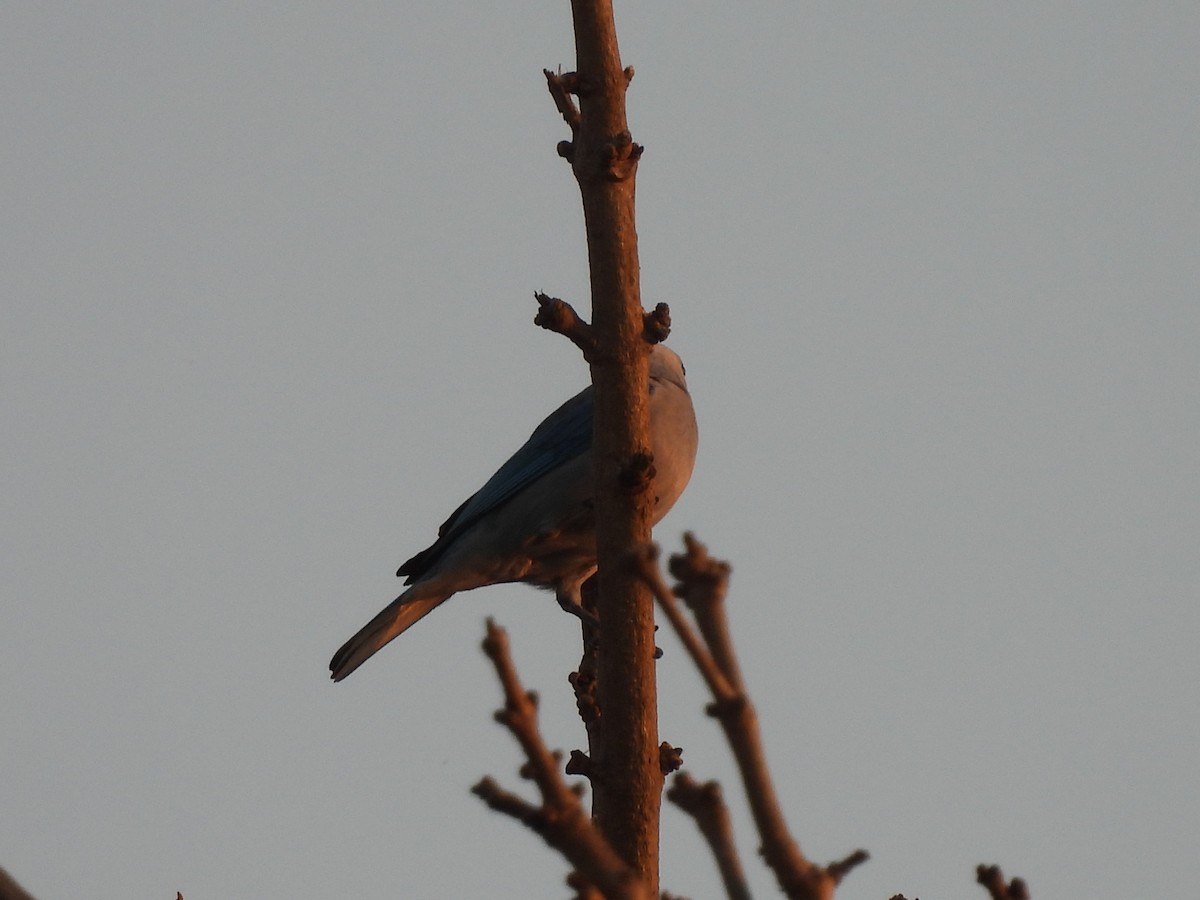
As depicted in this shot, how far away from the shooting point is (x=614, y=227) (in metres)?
4.10

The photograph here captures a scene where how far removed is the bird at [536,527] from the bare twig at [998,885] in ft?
16.3

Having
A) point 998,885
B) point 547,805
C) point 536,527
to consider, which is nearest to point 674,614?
point 547,805

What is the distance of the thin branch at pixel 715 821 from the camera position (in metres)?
1.78

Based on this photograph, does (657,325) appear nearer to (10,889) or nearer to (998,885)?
(998,885)

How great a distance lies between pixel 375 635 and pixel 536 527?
906mm

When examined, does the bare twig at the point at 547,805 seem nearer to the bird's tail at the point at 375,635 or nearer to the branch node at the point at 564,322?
the branch node at the point at 564,322

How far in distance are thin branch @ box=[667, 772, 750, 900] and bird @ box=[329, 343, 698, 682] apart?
514 centimetres

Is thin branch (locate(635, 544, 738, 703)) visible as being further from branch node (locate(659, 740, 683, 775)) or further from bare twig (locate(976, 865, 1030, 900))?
branch node (locate(659, 740, 683, 775))

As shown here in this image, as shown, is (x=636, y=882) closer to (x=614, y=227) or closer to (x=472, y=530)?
(x=614, y=227)

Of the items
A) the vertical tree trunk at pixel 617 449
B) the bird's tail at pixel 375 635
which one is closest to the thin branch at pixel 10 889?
the vertical tree trunk at pixel 617 449

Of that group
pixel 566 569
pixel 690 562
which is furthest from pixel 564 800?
pixel 566 569

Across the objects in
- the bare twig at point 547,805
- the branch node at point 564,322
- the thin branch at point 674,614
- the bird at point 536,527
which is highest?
the bird at point 536,527

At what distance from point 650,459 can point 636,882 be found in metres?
2.20

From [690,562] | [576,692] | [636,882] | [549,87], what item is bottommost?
[636,882]
